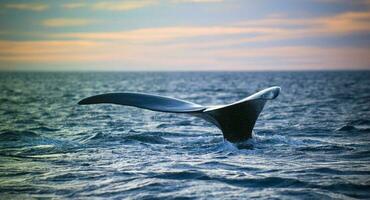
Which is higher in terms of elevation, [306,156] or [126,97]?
[126,97]

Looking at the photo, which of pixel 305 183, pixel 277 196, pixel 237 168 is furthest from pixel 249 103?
pixel 277 196

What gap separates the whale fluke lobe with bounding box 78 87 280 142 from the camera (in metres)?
10.9

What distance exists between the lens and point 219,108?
11195 millimetres

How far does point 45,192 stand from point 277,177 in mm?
3867

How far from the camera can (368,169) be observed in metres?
9.86

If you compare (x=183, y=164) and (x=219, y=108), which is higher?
(x=219, y=108)

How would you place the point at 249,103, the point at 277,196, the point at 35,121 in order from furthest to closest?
the point at 35,121
the point at 249,103
the point at 277,196

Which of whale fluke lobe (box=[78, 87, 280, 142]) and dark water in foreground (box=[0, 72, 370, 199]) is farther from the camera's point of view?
whale fluke lobe (box=[78, 87, 280, 142])

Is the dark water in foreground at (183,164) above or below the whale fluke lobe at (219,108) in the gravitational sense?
below

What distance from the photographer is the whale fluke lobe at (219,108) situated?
10.9 m

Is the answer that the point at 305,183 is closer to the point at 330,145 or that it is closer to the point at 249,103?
the point at 249,103

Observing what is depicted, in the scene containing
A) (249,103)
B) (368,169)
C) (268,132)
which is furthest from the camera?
(268,132)

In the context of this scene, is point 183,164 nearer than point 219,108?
Yes

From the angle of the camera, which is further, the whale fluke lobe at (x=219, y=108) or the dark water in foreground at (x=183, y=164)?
the whale fluke lobe at (x=219, y=108)
